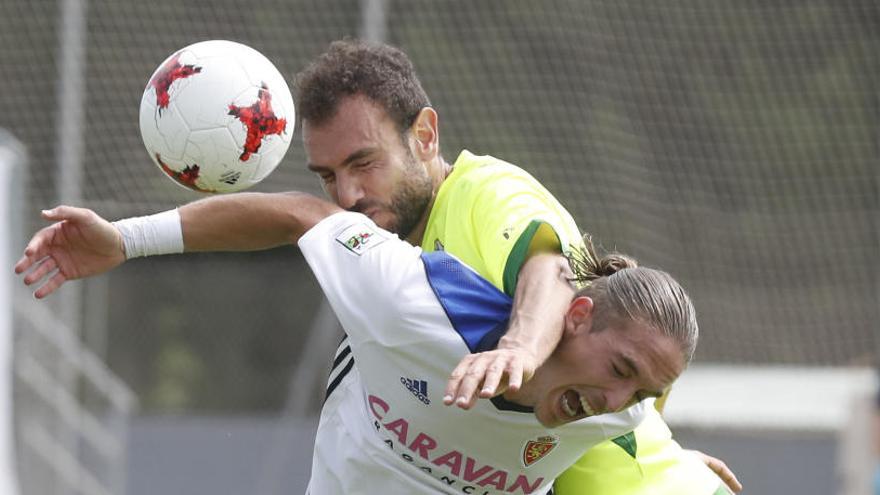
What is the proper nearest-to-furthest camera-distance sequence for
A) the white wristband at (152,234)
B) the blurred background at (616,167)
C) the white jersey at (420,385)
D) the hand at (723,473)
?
1. the white jersey at (420,385)
2. the white wristband at (152,234)
3. the hand at (723,473)
4. the blurred background at (616,167)

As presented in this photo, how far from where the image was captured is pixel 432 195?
4.02 metres

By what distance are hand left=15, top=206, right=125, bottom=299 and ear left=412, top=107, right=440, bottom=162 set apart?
876mm

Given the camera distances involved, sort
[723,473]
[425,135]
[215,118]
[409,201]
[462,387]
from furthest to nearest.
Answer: [723,473]
[425,135]
[409,201]
[215,118]
[462,387]

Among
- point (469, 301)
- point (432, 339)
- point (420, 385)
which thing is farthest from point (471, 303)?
point (420, 385)

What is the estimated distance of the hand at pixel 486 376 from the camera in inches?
109

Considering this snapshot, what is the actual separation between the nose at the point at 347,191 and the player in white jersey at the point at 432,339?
0.65ft

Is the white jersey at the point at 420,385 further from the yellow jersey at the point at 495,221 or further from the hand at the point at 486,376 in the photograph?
the hand at the point at 486,376

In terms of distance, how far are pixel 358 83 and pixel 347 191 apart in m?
0.33

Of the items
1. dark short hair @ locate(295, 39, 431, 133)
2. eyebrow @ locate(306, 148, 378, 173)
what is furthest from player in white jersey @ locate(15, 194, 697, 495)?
dark short hair @ locate(295, 39, 431, 133)

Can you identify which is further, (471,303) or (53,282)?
(53,282)

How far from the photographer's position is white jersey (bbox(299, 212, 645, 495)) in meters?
3.38

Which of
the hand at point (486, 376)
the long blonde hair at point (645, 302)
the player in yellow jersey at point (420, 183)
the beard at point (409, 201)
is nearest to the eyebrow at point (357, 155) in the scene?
the player in yellow jersey at point (420, 183)

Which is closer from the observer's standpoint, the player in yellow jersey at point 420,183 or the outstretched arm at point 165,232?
the outstretched arm at point 165,232

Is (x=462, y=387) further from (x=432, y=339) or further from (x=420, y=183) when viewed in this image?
(x=420, y=183)
